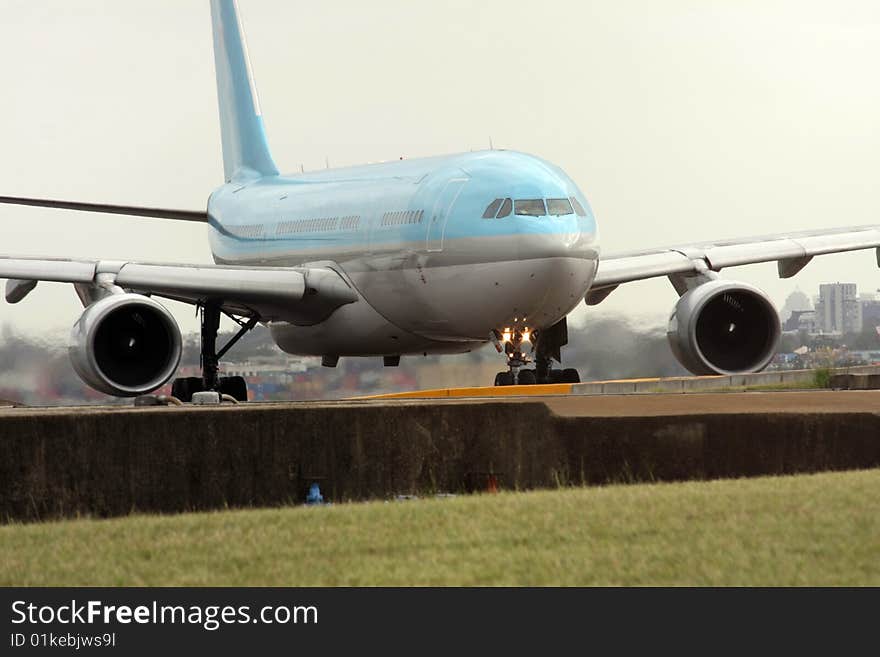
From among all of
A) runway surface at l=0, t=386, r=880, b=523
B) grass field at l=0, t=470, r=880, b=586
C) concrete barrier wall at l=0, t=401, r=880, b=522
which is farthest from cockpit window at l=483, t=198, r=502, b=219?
grass field at l=0, t=470, r=880, b=586

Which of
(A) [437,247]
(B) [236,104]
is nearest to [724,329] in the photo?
(A) [437,247]

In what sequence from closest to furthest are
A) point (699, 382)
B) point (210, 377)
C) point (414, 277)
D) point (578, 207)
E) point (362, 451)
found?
point (362, 451)
point (578, 207)
point (414, 277)
point (210, 377)
point (699, 382)

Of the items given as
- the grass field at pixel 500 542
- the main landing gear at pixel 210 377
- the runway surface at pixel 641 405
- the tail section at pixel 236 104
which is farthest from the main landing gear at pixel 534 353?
the grass field at pixel 500 542

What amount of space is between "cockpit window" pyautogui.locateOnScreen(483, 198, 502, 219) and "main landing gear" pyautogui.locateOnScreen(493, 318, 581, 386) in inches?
67.1

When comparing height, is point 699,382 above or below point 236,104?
below

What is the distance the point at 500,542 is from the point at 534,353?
64.9 ft

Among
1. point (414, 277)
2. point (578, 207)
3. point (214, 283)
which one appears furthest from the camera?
point (214, 283)

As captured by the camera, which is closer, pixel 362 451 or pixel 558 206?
pixel 362 451

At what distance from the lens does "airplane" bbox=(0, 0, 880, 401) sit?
25.7 metres

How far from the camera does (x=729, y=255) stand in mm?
30250

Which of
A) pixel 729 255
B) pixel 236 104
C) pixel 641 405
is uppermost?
pixel 236 104

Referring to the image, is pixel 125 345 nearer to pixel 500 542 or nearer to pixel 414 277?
pixel 414 277

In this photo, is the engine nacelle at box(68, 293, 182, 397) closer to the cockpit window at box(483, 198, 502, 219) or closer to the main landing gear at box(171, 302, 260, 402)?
the main landing gear at box(171, 302, 260, 402)
